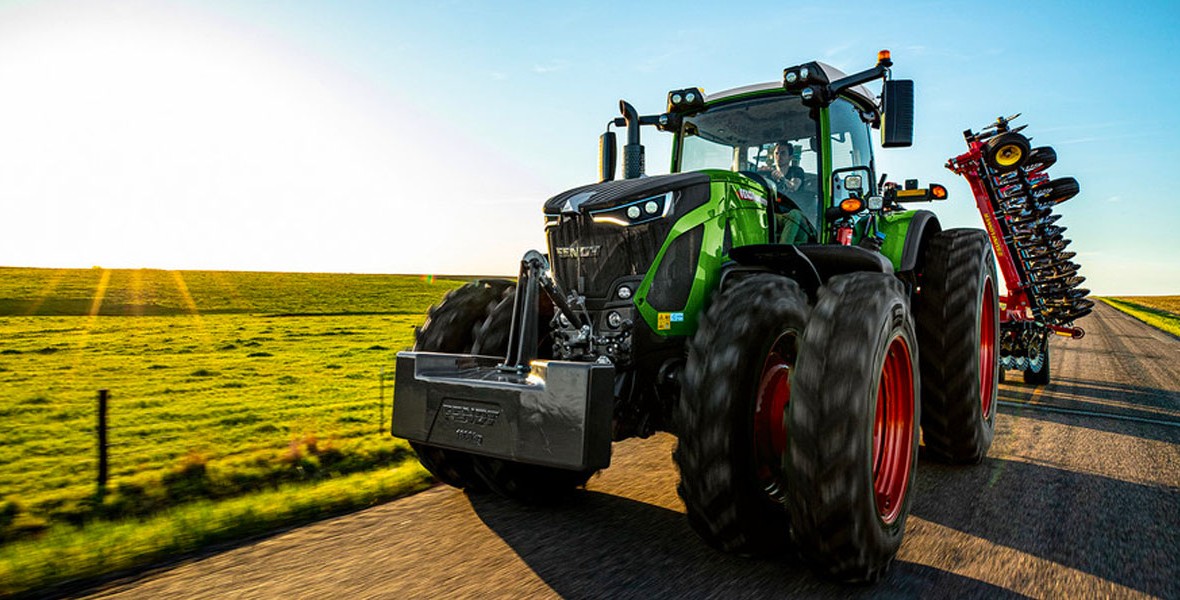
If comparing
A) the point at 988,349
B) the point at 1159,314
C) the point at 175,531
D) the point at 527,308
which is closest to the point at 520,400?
the point at 527,308

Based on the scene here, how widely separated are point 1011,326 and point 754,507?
8.09 m

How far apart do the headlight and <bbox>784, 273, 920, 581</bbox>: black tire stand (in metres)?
0.98

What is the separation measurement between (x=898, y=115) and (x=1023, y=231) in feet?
21.4

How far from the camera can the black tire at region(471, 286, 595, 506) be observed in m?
4.09

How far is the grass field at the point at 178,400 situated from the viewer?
18.6 feet

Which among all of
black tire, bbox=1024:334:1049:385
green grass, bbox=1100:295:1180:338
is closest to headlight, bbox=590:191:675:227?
black tire, bbox=1024:334:1049:385

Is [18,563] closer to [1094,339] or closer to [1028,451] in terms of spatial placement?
[1028,451]

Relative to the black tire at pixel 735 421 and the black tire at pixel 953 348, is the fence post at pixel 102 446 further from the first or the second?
the black tire at pixel 953 348

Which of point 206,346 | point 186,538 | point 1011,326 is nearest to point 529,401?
point 186,538

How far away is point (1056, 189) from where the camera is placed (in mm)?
9633

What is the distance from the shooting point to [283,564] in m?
3.31

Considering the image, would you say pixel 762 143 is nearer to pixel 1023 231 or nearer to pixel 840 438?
pixel 840 438

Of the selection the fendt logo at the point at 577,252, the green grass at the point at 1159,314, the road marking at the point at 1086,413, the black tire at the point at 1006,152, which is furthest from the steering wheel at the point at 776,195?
the green grass at the point at 1159,314

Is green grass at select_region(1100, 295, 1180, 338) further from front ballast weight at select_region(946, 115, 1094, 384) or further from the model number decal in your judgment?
the model number decal
